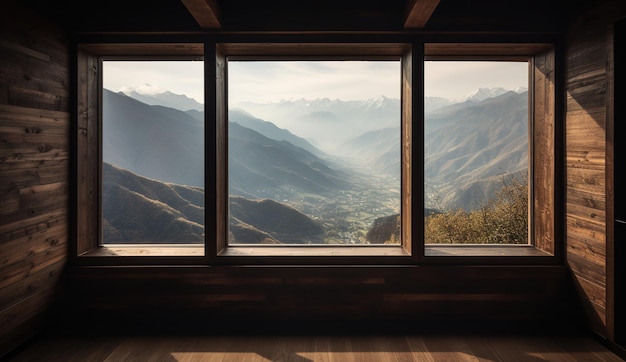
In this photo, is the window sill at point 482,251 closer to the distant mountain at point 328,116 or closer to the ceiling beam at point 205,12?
the distant mountain at point 328,116

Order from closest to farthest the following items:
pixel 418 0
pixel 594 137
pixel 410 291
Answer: pixel 418 0
pixel 594 137
pixel 410 291

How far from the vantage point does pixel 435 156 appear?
10.3ft

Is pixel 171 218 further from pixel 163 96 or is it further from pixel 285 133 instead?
pixel 285 133

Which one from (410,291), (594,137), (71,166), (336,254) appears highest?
(594,137)

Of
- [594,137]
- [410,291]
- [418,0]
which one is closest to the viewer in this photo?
[418,0]

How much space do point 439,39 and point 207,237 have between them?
91.2 inches

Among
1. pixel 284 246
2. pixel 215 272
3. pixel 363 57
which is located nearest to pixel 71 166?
pixel 215 272

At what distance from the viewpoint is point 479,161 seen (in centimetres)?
322

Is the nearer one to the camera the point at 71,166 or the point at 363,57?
the point at 71,166

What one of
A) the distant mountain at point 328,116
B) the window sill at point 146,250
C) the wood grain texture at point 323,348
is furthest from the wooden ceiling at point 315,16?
the wood grain texture at point 323,348

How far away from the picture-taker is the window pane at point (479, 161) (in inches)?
124


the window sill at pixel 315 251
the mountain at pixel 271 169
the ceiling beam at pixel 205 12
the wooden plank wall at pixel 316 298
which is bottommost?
the wooden plank wall at pixel 316 298
